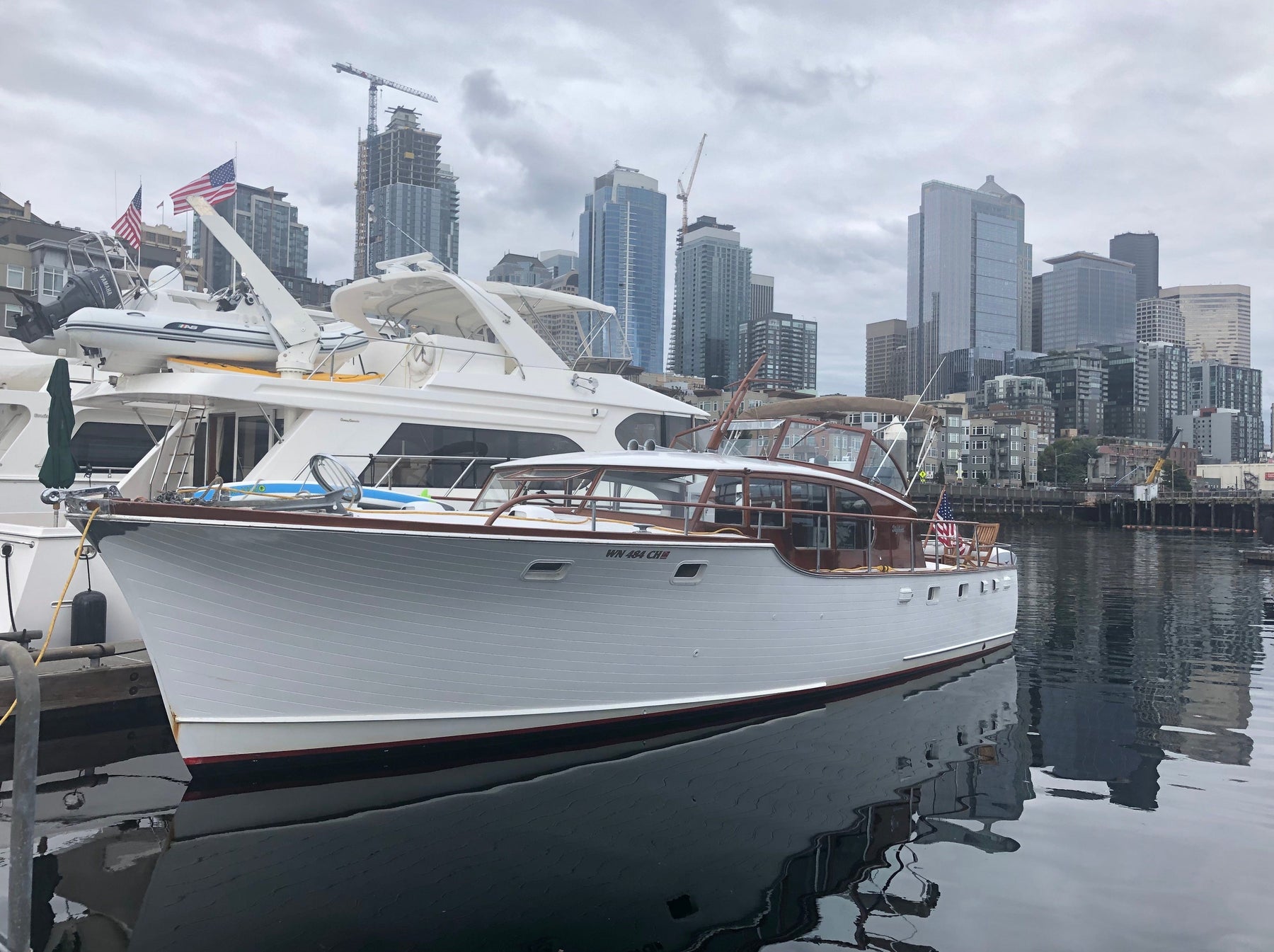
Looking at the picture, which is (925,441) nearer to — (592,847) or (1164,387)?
(592,847)

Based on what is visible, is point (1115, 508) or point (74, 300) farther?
point (1115, 508)

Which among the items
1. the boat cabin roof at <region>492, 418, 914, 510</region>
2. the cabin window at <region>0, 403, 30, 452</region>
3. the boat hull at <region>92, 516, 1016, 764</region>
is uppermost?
the cabin window at <region>0, 403, 30, 452</region>

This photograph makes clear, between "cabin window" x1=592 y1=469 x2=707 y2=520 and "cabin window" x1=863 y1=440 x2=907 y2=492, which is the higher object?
"cabin window" x1=863 y1=440 x2=907 y2=492

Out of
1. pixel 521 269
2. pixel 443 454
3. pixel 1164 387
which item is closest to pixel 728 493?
pixel 443 454

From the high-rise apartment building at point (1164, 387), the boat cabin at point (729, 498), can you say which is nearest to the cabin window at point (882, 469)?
the boat cabin at point (729, 498)

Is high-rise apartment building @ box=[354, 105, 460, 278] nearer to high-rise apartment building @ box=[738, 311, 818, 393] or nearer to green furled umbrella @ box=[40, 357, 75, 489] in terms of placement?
high-rise apartment building @ box=[738, 311, 818, 393]

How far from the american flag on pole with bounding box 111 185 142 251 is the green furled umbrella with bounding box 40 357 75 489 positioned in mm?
8430

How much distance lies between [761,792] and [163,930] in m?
4.31

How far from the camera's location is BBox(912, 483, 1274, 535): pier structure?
59250 millimetres

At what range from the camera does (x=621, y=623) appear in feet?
25.3

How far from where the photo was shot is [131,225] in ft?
51.4

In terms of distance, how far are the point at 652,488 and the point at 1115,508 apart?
68769mm

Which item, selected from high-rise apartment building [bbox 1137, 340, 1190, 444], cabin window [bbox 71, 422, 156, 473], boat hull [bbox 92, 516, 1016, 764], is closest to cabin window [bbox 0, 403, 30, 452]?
cabin window [bbox 71, 422, 156, 473]

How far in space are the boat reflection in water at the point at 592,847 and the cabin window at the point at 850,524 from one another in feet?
8.14
